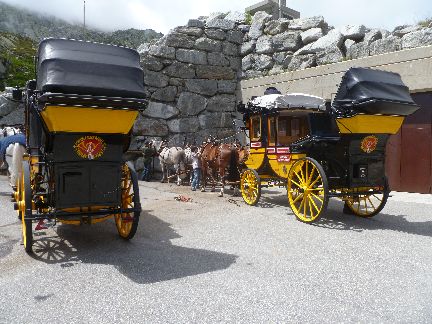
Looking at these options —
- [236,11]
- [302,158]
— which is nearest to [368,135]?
[302,158]

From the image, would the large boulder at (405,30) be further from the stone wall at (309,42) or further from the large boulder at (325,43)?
the large boulder at (325,43)

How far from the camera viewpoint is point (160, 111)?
49.4 feet

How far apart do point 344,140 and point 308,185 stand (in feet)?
3.42

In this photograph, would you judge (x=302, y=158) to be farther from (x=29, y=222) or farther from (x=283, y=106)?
(x=29, y=222)

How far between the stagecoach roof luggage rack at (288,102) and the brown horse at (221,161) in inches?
87.7

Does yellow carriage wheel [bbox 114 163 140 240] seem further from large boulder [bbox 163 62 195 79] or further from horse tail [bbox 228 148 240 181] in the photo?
large boulder [bbox 163 62 195 79]

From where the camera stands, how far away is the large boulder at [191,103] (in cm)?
1530

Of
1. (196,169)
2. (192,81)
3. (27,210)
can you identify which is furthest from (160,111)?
(27,210)

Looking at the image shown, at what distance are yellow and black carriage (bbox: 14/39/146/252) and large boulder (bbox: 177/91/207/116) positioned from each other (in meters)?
10.2

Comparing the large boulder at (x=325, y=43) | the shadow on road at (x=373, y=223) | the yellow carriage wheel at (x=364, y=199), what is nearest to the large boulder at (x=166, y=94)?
the large boulder at (x=325, y=43)

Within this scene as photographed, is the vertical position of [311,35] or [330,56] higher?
[311,35]

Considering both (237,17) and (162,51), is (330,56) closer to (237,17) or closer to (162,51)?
(237,17)

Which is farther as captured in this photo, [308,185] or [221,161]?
[221,161]

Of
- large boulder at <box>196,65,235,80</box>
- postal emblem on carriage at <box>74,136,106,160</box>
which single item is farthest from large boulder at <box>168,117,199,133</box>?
postal emblem on carriage at <box>74,136,106,160</box>
